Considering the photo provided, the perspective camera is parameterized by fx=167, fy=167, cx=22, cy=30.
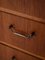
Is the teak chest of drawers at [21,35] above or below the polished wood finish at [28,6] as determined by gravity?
below

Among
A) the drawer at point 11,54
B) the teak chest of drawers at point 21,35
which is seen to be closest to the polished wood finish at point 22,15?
the teak chest of drawers at point 21,35

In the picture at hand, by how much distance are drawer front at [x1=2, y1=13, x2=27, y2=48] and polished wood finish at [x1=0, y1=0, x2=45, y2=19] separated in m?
0.05

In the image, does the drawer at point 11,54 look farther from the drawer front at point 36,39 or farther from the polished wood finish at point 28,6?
the polished wood finish at point 28,6

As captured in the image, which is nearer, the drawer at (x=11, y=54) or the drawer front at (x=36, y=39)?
the drawer front at (x=36, y=39)

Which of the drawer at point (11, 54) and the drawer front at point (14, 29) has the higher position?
the drawer front at point (14, 29)

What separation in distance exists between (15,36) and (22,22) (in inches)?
3.9

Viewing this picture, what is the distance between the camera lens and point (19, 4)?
0.79 metres

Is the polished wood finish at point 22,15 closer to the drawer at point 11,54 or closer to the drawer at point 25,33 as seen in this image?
the drawer at point 25,33

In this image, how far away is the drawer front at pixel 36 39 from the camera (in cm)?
79

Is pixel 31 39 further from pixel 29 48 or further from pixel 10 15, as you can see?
pixel 10 15

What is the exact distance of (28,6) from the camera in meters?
0.77

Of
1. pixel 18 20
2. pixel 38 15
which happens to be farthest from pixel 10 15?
pixel 38 15

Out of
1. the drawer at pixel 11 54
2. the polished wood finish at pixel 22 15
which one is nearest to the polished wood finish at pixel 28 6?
the polished wood finish at pixel 22 15

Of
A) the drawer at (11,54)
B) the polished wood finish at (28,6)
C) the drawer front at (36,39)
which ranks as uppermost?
the polished wood finish at (28,6)
